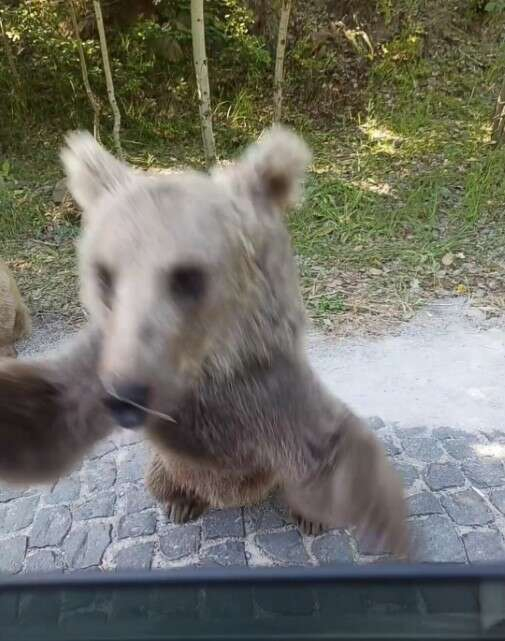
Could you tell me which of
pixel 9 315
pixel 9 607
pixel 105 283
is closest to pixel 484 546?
pixel 105 283

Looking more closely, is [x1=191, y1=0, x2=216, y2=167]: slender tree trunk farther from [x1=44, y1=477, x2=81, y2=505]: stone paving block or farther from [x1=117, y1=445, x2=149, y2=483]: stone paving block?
[x1=44, y1=477, x2=81, y2=505]: stone paving block

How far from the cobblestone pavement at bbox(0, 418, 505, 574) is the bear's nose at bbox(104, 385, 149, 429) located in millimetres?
1651

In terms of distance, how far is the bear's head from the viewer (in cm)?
178

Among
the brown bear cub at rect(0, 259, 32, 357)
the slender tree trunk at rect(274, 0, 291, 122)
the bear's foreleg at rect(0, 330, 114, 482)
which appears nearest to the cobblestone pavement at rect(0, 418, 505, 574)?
the bear's foreleg at rect(0, 330, 114, 482)

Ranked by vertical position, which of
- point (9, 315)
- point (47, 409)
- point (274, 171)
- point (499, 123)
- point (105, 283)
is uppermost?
point (274, 171)

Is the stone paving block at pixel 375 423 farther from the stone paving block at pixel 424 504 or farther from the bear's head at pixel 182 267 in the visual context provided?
the bear's head at pixel 182 267

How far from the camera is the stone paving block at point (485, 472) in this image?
3654 millimetres

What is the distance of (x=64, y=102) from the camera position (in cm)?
869

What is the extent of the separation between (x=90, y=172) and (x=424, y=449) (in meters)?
2.70

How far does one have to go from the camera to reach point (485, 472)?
12.3ft

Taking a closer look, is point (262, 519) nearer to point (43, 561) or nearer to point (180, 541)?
point (180, 541)

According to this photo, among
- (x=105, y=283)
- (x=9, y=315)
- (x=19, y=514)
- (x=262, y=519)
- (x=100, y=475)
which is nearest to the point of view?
(x=105, y=283)

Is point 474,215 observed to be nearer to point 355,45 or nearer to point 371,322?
point 371,322

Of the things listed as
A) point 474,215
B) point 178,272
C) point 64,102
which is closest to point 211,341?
point 178,272
